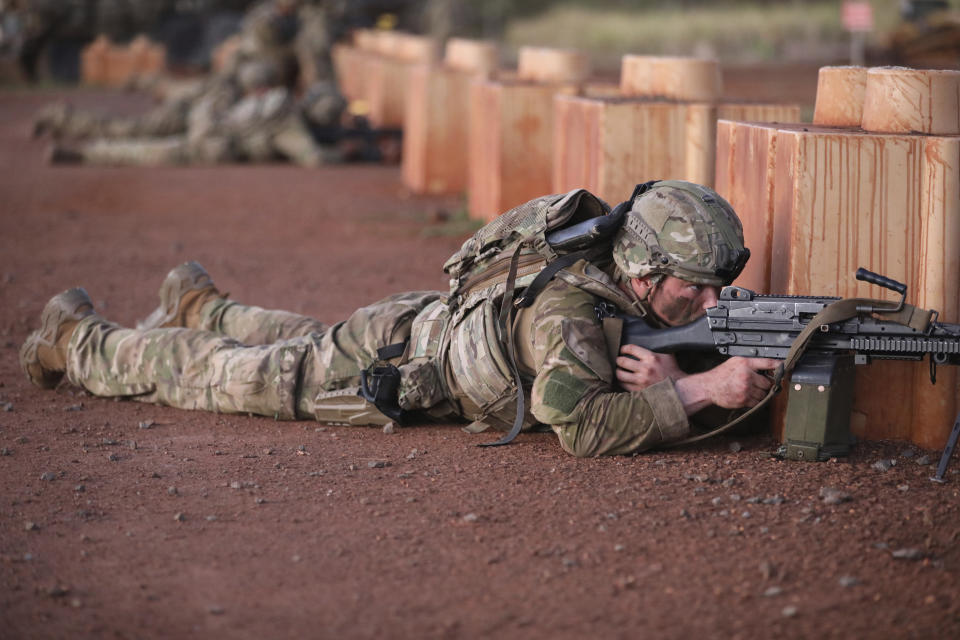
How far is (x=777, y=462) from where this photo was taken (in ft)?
13.7

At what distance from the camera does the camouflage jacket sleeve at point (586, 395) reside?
13.3 ft

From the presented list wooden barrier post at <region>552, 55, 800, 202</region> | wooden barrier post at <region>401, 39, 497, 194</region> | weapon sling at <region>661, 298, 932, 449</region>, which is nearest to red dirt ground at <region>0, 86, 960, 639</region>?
weapon sling at <region>661, 298, 932, 449</region>

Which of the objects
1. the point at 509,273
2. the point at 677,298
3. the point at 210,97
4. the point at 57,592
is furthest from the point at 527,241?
the point at 210,97

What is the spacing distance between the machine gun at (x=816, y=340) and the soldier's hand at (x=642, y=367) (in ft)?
0.11

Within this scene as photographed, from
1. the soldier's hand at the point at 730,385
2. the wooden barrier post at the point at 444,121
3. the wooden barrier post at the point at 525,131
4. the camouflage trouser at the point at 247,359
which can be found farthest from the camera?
the wooden barrier post at the point at 444,121

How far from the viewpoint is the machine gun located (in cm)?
384

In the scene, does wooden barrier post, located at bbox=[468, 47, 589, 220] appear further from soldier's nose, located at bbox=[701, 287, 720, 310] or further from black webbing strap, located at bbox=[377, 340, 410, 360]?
soldier's nose, located at bbox=[701, 287, 720, 310]

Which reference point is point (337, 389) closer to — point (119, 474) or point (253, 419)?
point (253, 419)

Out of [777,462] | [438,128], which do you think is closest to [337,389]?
[777,462]

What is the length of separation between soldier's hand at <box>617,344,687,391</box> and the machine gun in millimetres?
33

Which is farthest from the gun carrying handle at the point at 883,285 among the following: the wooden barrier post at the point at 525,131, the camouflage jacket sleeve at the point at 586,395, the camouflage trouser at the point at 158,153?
the camouflage trouser at the point at 158,153

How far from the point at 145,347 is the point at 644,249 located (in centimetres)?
220

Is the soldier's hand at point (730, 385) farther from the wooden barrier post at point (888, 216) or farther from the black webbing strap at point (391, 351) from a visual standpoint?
the black webbing strap at point (391, 351)

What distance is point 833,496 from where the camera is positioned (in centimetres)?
378
